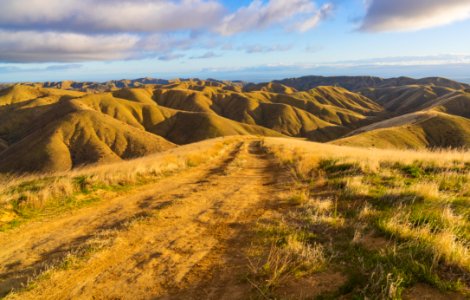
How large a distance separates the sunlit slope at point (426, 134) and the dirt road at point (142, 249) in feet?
244

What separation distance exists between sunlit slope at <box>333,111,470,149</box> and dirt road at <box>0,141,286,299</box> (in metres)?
74.5

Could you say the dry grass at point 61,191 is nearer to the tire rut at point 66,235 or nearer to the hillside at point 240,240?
the hillside at point 240,240

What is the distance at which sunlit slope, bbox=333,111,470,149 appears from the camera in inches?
3282

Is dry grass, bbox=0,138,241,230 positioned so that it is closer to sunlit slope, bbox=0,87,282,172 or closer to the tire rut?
the tire rut

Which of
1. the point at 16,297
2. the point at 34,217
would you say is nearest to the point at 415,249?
the point at 16,297

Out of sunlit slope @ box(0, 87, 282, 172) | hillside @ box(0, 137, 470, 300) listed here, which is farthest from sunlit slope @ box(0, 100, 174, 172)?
hillside @ box(0, 137, 470, 300)

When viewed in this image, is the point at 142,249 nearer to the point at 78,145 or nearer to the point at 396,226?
the point at 396,226

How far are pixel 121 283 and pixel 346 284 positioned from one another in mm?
3936

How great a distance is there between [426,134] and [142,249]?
108344mm

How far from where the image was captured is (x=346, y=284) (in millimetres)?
4828

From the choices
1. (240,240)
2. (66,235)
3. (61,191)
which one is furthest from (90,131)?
(240,240)

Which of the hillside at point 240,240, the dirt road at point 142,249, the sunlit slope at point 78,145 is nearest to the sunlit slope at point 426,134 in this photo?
the hillside at point 240,240

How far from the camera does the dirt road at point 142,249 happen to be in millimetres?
5629

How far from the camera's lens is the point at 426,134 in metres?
96.9
